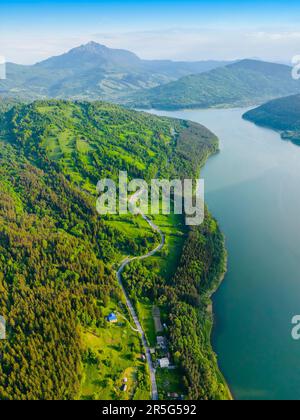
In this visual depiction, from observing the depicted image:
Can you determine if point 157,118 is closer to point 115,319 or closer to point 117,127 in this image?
point 117,127

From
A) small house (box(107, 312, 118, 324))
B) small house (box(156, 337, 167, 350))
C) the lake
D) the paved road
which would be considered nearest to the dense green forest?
the paved road

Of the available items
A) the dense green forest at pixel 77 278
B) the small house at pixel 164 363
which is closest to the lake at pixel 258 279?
the dense green forest at pixel 77 278

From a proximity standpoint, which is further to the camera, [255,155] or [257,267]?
[255,155]

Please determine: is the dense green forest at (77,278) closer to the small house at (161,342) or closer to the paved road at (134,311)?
the paved road at (134,311)

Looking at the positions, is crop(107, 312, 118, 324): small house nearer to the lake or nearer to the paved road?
the paved road

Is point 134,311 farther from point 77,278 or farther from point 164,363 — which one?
point 77,278

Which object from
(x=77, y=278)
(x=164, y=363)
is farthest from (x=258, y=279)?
(x=77, y=278)
